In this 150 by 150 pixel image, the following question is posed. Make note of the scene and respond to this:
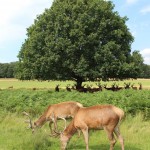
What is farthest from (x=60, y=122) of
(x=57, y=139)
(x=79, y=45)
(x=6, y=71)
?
(x=6, y=71)

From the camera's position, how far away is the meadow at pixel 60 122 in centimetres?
1252

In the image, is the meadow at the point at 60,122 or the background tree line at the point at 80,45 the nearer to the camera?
the meadow at the point at 60,122

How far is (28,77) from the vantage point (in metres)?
44.4

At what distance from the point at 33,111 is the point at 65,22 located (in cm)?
2374

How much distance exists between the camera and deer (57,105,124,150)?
1121 cm

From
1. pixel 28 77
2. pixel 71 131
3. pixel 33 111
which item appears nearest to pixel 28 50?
pixel 28 77

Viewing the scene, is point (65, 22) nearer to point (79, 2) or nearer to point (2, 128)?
point (79, 2)

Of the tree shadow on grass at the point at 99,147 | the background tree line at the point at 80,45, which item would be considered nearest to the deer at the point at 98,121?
the tree shadow on grass at the point at 99,147

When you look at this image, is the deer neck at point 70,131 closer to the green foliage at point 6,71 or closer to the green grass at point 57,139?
the green grass at point 57,139

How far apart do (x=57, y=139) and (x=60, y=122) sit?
286cm

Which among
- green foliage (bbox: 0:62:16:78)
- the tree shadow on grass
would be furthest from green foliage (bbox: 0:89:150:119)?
green foliage (bbox: 0:62:16:78)

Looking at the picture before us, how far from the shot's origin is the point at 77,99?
19.8 meters

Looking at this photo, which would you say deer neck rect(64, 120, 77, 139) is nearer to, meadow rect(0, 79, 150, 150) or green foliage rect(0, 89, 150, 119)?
meadow rect(0, 79, 150, 150)

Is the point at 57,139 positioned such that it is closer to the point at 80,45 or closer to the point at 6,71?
the point at 80,45
